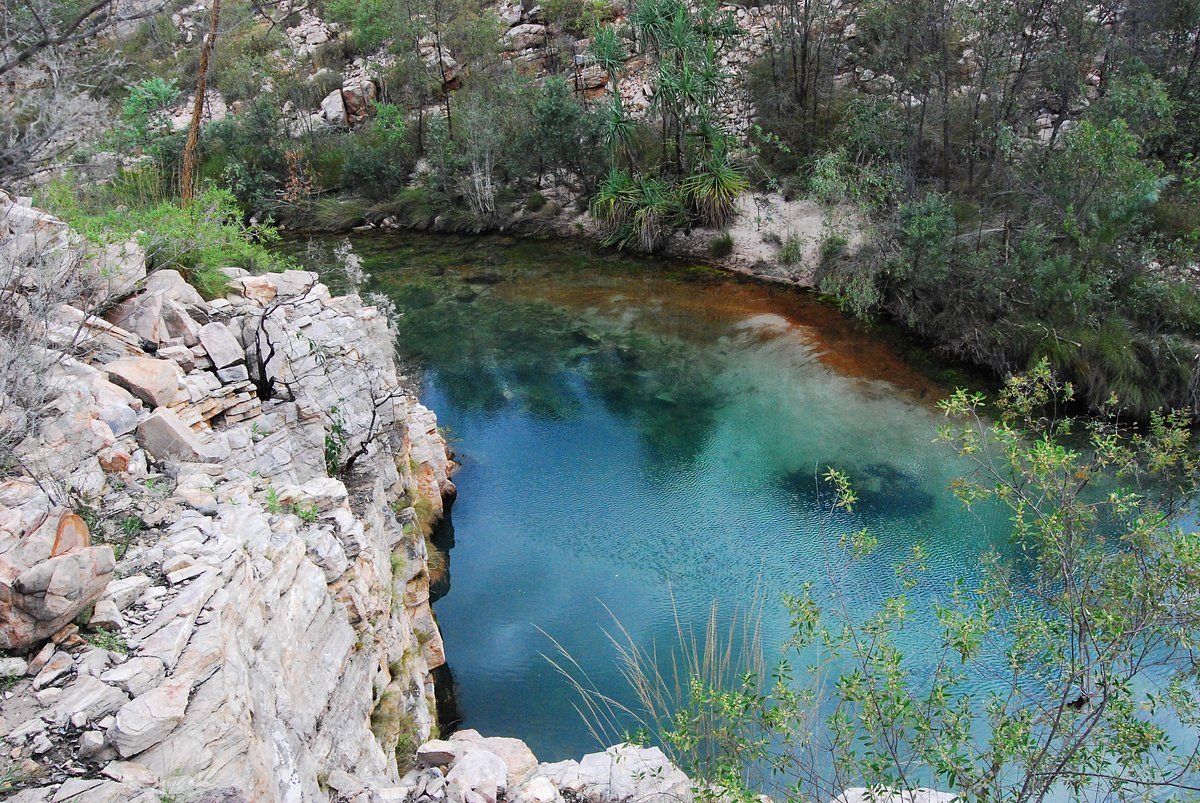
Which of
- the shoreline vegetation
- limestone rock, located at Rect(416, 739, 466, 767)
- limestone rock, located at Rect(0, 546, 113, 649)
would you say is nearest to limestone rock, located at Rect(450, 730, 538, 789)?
limestone rock, located at Rect(416, 739, 466, 767)

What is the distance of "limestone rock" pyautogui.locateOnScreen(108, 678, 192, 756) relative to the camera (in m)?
4.70

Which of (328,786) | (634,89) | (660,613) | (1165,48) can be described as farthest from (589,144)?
(328,786)

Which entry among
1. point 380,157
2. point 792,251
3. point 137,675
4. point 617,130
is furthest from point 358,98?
point 137,675

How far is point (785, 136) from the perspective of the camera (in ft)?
84.2

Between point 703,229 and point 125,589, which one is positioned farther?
point 703,229

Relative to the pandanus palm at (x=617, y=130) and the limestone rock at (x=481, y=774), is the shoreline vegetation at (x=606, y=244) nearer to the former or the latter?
the limestone rock at (x=481, y=774)

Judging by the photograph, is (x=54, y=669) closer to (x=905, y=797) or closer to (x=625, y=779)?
(x=625, y=779)

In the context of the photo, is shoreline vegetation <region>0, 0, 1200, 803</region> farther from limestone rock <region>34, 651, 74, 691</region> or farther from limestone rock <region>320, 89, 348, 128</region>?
limestone rock <region>320, 89, 348, 128</region>

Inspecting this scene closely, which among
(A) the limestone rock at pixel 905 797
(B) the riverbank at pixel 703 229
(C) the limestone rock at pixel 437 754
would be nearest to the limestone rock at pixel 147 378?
(C) the limestone rock at pixel 437 754

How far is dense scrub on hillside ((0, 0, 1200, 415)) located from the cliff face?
2.15 meters

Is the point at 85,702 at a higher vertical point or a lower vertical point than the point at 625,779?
higher

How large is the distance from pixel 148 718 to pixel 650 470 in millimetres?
11183

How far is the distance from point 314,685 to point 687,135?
74.0ft

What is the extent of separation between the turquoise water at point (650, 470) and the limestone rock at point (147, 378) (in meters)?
5.63
